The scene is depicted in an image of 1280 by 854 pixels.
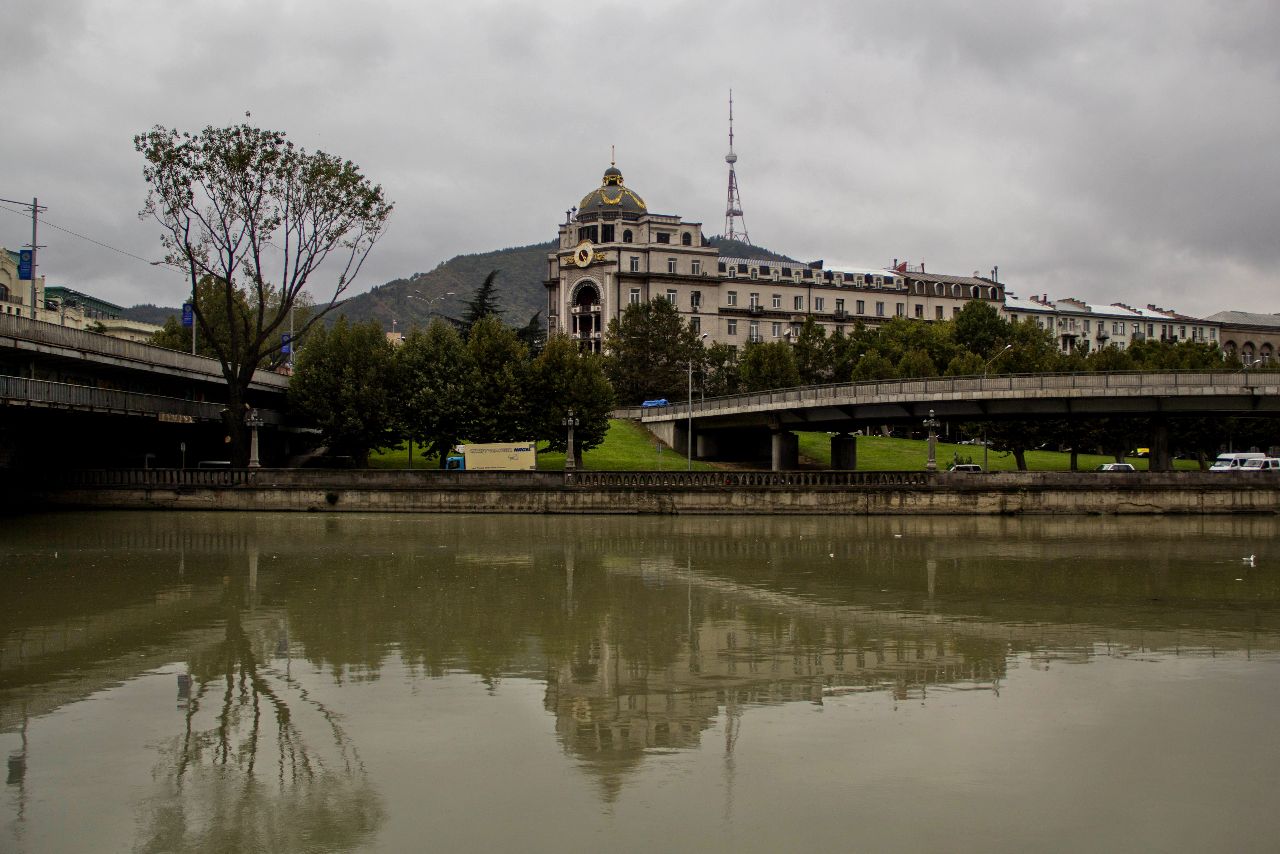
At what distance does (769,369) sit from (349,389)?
40.8 m

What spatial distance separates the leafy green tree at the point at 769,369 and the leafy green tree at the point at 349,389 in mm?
35847

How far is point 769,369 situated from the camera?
103 m

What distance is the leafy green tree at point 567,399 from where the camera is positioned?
266 ft

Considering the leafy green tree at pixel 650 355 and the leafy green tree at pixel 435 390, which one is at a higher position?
the leafy green tree at pixel 650 355

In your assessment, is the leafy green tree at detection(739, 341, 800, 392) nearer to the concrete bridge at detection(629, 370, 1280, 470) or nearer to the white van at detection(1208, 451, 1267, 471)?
the concrete bridge at detection(629, 370, 1280, 470)

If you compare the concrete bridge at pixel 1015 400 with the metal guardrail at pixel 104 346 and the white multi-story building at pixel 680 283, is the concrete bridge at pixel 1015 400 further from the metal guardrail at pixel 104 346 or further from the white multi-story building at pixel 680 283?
the white multi-story building at pixel 680 283

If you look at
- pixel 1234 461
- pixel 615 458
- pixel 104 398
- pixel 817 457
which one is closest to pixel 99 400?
pixel 104 398

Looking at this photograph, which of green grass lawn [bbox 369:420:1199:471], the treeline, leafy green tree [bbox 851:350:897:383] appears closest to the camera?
the treeline

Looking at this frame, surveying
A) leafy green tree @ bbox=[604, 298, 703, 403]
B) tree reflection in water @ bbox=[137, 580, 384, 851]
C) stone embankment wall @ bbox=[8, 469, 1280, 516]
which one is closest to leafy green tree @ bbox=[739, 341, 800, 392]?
leafy green tree @ bbox=[604, 298, 703, 403]

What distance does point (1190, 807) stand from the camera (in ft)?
43.8

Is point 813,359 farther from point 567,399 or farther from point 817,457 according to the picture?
point 567,399

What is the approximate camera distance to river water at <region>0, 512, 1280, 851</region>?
41.5 feet

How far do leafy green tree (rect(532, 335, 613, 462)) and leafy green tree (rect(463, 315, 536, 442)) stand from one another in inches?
36.9

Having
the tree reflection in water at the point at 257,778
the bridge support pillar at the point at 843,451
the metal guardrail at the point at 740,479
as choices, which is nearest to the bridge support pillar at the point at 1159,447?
the metal guardrail at the point at 740,479
